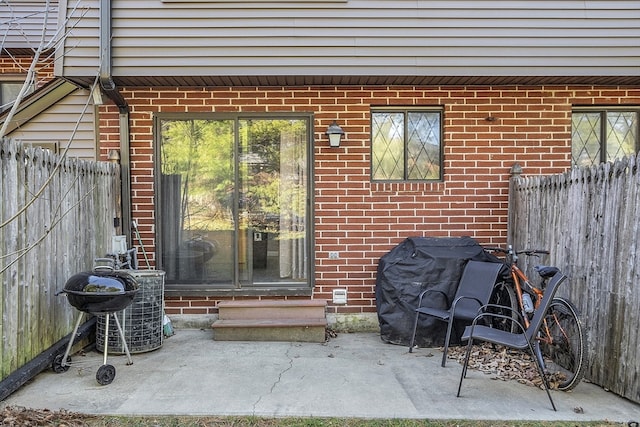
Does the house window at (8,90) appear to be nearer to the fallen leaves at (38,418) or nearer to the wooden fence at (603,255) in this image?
the fallen leaves at (38,418)

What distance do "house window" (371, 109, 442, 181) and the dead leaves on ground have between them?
6.88 ft

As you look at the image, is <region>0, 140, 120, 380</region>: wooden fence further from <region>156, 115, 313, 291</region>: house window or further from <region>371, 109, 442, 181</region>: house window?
<region>371, 109, 442, 181</region>: house window

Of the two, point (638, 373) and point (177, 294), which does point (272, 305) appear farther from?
point (638, 373)

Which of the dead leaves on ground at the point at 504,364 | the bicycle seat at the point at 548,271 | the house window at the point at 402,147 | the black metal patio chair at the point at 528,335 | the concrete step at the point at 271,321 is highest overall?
the house window at the point at 402,147

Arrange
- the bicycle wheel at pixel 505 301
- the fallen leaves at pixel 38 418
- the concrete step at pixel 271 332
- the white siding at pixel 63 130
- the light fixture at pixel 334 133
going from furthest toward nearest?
the white siding at pixel 63 130 → the light fixture at pixel 334 133 → the concrete step at pixel 271 332 → the bicycle wheel at pixel 505 301 → the fallen leaves at pixel 38 418

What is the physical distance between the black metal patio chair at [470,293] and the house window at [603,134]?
217 centimetres

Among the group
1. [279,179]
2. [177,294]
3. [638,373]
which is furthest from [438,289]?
[177,294]

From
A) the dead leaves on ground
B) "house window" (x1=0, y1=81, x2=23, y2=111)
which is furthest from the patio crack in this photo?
"house window" (x1=0, y1=81, x2=23, y2=111)

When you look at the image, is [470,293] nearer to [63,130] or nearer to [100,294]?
[100,294]

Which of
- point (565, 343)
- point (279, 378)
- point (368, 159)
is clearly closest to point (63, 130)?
point (368, 159)

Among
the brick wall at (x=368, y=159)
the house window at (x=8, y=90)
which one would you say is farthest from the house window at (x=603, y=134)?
Result: the house window at (x=8, y=90)

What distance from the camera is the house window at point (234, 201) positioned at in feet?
17.9

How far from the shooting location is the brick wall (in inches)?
212

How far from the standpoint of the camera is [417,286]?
4.84m
